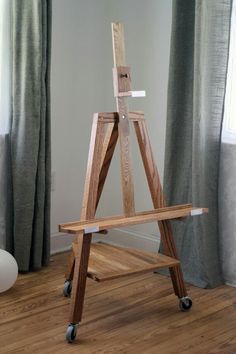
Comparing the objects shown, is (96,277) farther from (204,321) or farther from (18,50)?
(18,50)

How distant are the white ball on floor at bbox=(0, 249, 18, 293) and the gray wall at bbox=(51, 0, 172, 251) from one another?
80 centimetres

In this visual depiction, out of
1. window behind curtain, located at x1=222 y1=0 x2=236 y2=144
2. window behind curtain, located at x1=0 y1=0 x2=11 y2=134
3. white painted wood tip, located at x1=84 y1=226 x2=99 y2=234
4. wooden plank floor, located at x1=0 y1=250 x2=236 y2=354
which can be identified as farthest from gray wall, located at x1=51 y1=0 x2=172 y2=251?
white painted wood tip, located at x1=84 y1=226 x2=99 y2=234

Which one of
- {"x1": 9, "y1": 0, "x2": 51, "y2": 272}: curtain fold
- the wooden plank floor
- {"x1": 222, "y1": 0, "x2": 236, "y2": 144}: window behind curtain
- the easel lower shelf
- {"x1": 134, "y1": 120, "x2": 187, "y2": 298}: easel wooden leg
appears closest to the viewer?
the wooden plank floor

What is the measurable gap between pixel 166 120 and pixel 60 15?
106cm

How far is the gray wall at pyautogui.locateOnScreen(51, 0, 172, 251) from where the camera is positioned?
3.10 metres

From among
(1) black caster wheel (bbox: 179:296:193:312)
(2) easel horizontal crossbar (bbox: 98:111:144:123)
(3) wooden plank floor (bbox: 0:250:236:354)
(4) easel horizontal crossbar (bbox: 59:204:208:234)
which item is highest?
(2) easel horizontal crossbar (bbox: 98:111:144:123)

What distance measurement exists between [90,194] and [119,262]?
39 cm

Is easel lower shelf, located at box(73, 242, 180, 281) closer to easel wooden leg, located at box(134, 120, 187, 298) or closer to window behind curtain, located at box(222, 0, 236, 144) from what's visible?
easel wooden leg, located at box(134, 120, 187, 298)

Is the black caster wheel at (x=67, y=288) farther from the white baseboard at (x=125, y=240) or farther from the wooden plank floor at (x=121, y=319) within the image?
the white baseboard at (x=125, y=240)

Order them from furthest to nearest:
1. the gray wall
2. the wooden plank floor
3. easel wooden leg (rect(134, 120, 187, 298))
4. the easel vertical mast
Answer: the gray wall, easel wooden leg (rect(134, 120, 187, 298)), the easel vertical mast, the wooden plank floor

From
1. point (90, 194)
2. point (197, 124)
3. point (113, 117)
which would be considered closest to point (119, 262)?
point (90, 194)

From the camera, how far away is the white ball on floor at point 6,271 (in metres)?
2.43

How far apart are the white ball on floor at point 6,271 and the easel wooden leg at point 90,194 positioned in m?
0.30

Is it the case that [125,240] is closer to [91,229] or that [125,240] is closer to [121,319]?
[121,319]
